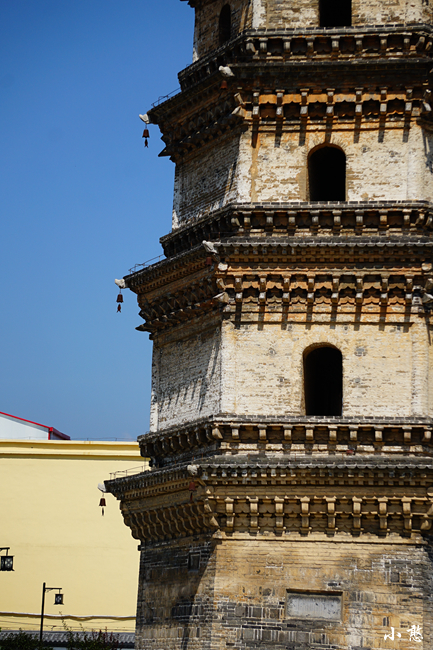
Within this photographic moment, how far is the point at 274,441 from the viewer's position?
16.5 m

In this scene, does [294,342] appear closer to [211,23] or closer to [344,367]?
[344,367]

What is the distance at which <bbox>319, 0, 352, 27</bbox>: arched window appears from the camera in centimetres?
1977

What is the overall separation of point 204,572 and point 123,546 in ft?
57.1

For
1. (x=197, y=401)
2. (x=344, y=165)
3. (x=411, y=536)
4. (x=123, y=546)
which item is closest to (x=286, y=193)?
(x=344, y=165)

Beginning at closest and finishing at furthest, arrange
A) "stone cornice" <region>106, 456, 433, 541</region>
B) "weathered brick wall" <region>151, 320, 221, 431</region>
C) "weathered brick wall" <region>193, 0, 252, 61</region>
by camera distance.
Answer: "stone cornice" <region>106, 456, 433, 541</region> → "weathered brick wall" <region>151, 320, 221, 431</region> → "weathered brick wall" <region>193, 0, 252, 61</region>

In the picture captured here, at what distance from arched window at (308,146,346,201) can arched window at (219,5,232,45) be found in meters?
3.15

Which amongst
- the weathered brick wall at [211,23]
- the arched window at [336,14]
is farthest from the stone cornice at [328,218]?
the arched window at [336,14]

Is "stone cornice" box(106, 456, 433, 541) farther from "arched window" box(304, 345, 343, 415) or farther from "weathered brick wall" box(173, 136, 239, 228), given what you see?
"weathered brick wall" box(173, 136, 239, 228)

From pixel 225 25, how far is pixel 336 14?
217 cm

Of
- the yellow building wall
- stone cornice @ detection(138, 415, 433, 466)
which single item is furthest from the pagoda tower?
the yellow building wall

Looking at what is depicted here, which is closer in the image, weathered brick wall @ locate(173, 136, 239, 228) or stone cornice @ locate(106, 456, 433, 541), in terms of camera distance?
stone cornice @ locate(106, 456, 433, 541)

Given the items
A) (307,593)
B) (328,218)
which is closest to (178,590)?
(307,593)

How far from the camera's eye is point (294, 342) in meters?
17.1

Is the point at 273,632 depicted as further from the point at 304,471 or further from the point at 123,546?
the point at 123,546
